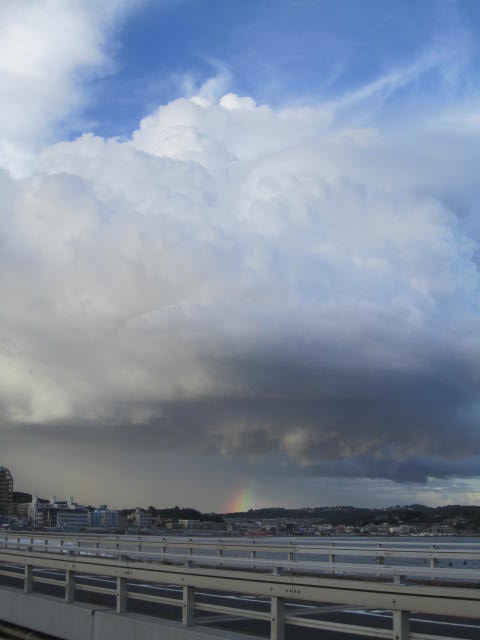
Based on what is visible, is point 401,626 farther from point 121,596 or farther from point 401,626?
point 121,596

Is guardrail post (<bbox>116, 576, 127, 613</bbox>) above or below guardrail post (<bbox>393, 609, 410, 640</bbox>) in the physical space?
below

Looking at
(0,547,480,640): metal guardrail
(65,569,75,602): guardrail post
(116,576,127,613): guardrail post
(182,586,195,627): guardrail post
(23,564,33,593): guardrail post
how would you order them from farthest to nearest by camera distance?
(23,564,33,593): guardrail post, (65,569,75,602): guardrail post, (116,576,127,613): guardrail post, (182,586,195,627): guardrail post, (0,547,480,640): metal guardrail

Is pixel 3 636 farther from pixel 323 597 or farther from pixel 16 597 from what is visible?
pixel 323 597

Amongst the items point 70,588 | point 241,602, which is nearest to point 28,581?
point 70,588

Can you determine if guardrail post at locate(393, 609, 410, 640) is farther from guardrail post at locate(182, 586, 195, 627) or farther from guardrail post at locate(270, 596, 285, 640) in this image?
guardrail post at locate(182, 586, 195, 627)

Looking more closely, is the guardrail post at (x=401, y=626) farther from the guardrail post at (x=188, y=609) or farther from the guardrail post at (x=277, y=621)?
the guardrail post at (x=188, y=609)

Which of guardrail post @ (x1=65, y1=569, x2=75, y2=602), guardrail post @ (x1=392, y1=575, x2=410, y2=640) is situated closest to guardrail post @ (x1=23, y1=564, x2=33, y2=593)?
guardrail post @ (x1=65, y1=569, x2=75, y2=602)

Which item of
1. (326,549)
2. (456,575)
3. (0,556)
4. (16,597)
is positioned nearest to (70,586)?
(16,597)

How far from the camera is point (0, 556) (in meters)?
16.3

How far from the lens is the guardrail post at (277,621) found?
875 centimetres

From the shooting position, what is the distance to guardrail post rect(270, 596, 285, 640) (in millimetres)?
8750

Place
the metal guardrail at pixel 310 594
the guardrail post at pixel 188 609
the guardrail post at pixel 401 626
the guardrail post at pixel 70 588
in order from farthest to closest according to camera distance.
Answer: the guardrail post at pixel 70 588 < the guardrail post at pixel 188 609 < the guardrail post at pixel 401 626 < the metal guardrail at pixel 310 594

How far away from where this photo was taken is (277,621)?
8820 mm

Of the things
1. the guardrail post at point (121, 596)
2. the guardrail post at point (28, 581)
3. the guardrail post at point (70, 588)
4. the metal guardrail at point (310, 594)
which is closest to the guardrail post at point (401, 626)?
the metal guardrail at point (310, 594)
